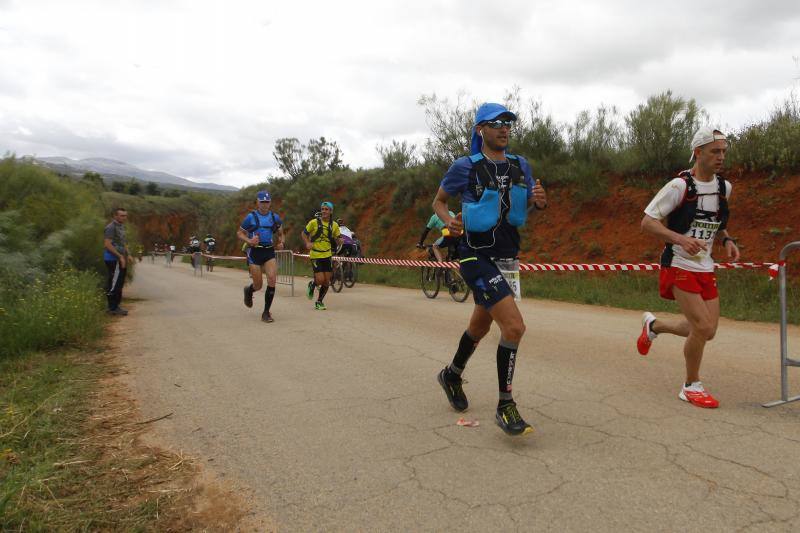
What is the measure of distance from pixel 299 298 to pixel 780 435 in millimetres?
Result: 11198

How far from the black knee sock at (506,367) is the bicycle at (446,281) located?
26.3 feet

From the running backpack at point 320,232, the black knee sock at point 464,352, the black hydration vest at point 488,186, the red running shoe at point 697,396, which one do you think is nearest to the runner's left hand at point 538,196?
the black hydration vest at point 488,186

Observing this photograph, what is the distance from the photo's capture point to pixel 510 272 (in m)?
4.20

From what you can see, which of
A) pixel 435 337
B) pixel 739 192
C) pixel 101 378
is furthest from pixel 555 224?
pixel 101 378

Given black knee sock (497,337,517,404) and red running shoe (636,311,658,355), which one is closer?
black knee sock (497,337,517,404)

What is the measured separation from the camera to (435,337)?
799cm

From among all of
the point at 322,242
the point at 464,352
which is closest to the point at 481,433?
the point at 464,352

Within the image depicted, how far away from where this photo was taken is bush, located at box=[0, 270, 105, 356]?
6.75 metres

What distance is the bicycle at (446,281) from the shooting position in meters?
12.8

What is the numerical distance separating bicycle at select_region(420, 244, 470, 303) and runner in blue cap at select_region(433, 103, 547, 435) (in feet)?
25.8

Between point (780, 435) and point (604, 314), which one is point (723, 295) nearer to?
point (604, 314)

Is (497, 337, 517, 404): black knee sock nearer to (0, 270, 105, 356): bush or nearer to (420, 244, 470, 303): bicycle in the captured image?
(0, 270, 105, 356): bush

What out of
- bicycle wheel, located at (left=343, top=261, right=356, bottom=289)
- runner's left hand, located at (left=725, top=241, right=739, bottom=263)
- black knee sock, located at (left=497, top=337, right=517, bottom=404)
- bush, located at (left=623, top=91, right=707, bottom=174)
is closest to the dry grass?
black knee sock, located at (left=497, top=337, right=517, bottom=404)

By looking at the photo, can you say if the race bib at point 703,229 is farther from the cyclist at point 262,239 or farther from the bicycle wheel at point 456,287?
the bicycle wheel at point 456,287
